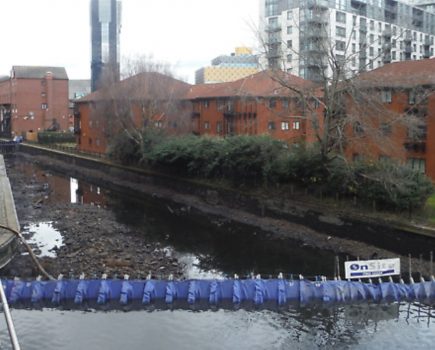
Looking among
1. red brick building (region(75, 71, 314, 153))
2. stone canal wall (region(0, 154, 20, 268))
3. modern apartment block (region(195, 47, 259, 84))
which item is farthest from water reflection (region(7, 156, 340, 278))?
modern apartment block (region(195, 47, 259, 84))

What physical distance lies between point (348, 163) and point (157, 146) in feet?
59.5

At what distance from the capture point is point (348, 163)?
1042 inches

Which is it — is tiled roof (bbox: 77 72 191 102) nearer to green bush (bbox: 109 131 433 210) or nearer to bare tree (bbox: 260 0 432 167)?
green bush (bbox: 109 131 433 210)

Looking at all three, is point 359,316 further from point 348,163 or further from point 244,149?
point 244,149

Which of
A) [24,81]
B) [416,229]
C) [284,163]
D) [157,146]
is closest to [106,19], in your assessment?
[24,81]

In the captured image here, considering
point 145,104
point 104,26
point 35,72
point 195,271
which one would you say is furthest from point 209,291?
point 104,26

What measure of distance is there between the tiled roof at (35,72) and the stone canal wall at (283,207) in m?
37.5

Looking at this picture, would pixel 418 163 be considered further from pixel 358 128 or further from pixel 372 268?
pixel 372 268

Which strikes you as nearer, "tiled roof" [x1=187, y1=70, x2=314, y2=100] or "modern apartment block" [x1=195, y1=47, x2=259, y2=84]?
"tiled roof" [x1=187, y1=70, x2=314, y2=100]

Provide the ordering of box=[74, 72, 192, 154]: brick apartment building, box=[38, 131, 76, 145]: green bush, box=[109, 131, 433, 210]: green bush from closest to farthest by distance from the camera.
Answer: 1. box=[109, 131, 433, 210]: green bush
2. box=[74, 72, 192, 154]: brick apartment building
3. box=[38, 131, 76, 145]: green bush

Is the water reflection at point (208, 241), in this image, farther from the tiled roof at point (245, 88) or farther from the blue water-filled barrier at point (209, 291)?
the tiled roof at point (245, 88)

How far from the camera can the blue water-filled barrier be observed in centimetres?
1589

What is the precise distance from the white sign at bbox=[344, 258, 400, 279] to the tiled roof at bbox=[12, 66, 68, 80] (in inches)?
2878

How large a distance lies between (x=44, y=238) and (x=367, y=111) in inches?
674
